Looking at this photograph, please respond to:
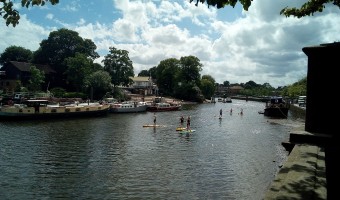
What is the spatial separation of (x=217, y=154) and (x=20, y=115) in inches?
1437

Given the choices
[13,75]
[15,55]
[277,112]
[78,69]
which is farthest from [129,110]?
[15,55]

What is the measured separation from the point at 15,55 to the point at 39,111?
75.6 m

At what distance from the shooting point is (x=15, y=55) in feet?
390

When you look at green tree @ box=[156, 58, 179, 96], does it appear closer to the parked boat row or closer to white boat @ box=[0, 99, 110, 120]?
the parked boat row

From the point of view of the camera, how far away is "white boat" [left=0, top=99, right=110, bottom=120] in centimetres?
5159

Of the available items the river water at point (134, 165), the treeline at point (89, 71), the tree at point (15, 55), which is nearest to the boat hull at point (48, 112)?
the river water at point (134, 165)

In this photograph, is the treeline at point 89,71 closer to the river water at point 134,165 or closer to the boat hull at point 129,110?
the boat hull at point 129,110

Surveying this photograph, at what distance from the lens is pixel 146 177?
21.4 metres

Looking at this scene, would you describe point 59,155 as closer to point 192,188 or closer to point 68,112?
point 192,188

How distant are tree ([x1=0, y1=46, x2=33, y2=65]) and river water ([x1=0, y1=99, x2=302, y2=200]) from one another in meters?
86.8

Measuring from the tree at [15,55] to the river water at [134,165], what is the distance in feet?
285

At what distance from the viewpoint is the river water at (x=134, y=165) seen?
61.3 ft

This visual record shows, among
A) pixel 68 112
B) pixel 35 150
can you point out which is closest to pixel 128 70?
pixel 68 112

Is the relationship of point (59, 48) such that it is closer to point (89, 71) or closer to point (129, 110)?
point (89, 71)
